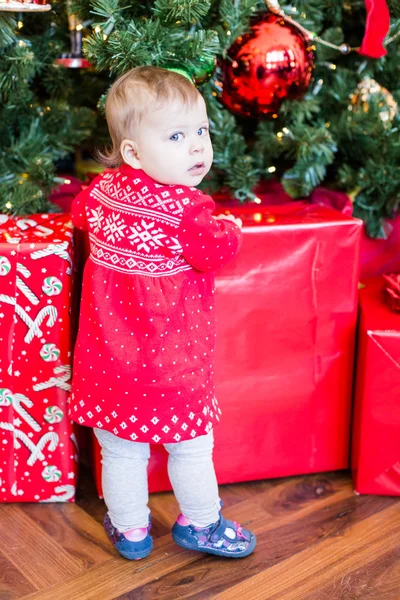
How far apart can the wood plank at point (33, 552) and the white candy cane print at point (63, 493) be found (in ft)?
0.20

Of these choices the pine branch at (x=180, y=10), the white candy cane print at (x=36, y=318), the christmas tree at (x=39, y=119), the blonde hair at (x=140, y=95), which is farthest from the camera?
the christmas tree at (x=39, y=119)

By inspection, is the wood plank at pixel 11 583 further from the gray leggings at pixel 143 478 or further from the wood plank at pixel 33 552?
the gray leggings at pixel 143 478

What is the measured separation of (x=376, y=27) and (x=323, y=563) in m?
0.97

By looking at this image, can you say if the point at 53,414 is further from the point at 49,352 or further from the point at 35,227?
the point at 35,227

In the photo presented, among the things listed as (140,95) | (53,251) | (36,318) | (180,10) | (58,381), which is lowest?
(58,381)

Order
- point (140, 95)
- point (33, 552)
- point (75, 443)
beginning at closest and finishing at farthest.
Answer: point (140, 95)
point (33, 552)
point (75, 443)

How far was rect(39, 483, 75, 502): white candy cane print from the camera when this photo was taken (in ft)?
4.50

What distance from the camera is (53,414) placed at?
51.8 inches

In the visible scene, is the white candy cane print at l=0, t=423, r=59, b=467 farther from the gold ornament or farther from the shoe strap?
the gold ornament

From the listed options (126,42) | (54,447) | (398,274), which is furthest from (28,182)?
(398,274)

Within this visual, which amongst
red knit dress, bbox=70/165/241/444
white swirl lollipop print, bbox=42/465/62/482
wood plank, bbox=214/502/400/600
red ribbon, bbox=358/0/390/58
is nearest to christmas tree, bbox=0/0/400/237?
red ribbon, bbox=358/0/390/58

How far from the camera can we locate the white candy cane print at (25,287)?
1.23 m

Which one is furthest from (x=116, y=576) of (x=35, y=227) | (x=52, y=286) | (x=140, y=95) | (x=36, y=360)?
(x=140, y=95)

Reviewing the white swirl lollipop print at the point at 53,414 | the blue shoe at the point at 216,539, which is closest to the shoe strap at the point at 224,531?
the blue shoe at the point at 216,539
